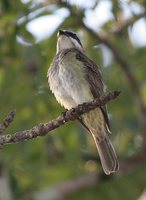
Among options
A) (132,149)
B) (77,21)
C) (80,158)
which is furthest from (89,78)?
(132,149)

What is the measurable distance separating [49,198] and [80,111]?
267cm

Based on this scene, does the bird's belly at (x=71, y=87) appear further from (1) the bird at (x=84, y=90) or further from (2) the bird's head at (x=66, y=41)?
(2) the bird's head at (x=66, y=41)

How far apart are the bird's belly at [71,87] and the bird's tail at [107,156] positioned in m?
0.41

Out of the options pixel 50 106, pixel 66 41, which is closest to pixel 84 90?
pixel 66 41

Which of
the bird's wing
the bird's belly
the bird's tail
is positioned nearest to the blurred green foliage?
the bird's wing

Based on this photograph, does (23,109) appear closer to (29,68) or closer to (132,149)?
(29,68)

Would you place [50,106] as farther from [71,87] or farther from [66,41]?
[71,87]

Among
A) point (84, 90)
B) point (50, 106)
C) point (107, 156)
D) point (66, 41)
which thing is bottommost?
point (107, 156)

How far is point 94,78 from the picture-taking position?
7.04m

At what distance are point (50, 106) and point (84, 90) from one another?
1496 millimetres

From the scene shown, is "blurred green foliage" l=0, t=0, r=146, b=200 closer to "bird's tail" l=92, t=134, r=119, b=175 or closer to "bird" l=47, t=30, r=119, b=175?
"bird" l=47, t=30, r=119, b=175

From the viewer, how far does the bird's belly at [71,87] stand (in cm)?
693

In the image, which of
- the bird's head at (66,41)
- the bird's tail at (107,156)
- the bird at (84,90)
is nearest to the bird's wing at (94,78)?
the bird at (84,90)

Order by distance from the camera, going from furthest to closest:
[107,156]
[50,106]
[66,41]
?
1. [50,106]
2. [66,41]
3. [107,156]
